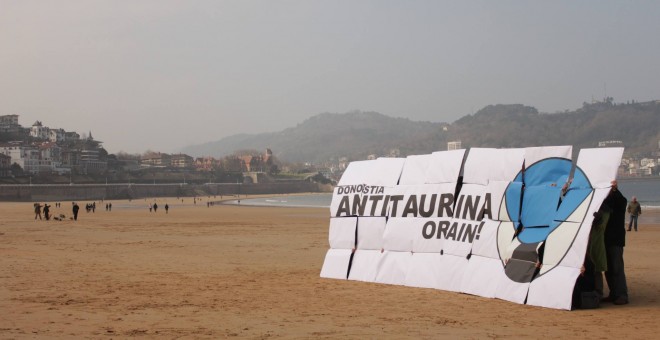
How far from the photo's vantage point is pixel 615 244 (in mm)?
10688

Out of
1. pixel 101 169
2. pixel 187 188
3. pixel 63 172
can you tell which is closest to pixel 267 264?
pixel 187 188

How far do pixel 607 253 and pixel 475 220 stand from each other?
6.72ft

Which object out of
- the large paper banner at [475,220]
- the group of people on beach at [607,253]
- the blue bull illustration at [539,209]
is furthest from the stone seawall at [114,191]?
the group of people on beach at [607,253]

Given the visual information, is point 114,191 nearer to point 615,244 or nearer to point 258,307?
point 258,307

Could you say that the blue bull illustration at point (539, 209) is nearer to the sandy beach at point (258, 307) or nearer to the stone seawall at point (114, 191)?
the sandy beach at point (258, 307)

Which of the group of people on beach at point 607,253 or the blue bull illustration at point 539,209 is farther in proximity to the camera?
the blue bull illustration at point 539,209

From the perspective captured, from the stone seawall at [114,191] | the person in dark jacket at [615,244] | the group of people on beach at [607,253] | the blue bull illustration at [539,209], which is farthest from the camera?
the stone seawall at [114,191]

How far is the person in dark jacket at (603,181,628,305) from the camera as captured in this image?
10617 millimetres

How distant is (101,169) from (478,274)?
190m

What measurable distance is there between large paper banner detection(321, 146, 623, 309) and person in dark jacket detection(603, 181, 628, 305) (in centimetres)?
51

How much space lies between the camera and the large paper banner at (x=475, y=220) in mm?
10414

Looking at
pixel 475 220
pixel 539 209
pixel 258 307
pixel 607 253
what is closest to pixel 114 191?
pixel 475 220

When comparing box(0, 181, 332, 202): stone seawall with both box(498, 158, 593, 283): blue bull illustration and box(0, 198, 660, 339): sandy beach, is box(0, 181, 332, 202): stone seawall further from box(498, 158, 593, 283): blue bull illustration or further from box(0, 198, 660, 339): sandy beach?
box(498, 158, 593, 283): blue bull illustration

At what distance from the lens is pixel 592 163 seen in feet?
34.8
